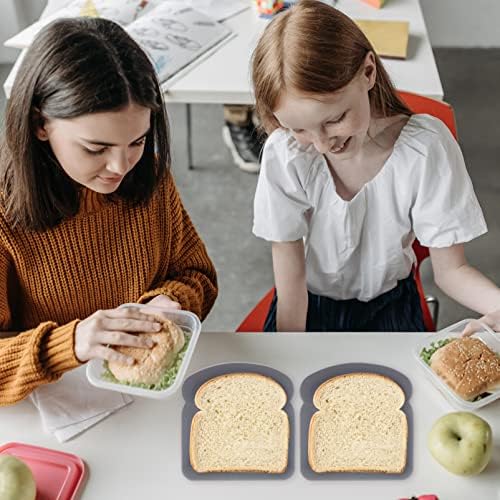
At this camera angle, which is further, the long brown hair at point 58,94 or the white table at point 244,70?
the white table at point 244,70

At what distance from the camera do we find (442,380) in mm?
1229

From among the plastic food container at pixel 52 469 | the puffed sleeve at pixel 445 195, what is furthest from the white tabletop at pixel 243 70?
the plastic food container at pixel 52 469

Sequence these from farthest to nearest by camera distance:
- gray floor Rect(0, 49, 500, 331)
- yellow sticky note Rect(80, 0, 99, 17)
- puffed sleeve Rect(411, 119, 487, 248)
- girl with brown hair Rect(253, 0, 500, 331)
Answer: gray floor Rect(0, 49, 500, 331) → yellow sticky note Rect(80, 0, 99, 17) → puffed sleeve Rect(411, 119, 487, 248) → girl with brown hair Rect(253, 0, 500, 331)

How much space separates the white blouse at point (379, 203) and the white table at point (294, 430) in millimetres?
239

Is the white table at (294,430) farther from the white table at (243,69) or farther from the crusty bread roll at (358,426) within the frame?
the white table at (243,69)

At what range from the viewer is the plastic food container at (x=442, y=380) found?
3.97 feet

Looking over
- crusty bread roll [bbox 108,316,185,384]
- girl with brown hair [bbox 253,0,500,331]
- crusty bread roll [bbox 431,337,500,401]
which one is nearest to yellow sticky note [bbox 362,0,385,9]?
girl with brown hair [bbox 253,0,500,331]

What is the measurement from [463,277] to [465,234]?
0.32 feet

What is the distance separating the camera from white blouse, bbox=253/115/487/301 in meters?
1.43

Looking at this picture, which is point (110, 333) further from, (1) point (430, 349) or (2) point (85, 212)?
(1) point (430, 349)

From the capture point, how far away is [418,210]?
1468 mm

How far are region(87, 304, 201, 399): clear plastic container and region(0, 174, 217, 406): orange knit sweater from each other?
118 millimetres

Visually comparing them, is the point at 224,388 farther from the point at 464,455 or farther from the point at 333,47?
the point at 333,47

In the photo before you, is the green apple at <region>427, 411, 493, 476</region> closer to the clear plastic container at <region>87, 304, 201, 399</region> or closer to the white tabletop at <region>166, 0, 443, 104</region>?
the clear plastic container at <region>87, 304, 201, 399</region>
